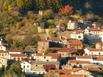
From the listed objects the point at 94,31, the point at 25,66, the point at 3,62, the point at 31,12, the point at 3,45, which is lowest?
the point at 25,66

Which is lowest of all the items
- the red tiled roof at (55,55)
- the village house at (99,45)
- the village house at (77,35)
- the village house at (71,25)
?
the red tiled roof at (55,55)

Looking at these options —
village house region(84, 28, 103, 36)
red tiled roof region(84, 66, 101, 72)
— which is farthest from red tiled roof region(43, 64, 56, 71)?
village house region(84, 28, 103, 36)

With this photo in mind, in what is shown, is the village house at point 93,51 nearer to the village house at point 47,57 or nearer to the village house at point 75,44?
the village house at point 75,44

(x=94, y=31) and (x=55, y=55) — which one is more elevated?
(x=94, y=31)

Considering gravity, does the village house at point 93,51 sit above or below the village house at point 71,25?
below

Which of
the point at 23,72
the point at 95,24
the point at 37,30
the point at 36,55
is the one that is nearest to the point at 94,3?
the point at 95,24

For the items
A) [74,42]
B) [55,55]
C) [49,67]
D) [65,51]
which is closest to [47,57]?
[55,55]

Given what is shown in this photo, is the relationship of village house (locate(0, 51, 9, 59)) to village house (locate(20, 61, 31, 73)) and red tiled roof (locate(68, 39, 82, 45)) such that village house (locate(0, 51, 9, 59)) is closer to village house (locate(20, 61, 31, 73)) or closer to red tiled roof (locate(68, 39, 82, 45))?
village house (locate(20, 61, 31, 73))

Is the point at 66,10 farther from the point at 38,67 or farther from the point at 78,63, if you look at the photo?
the point at 38,67

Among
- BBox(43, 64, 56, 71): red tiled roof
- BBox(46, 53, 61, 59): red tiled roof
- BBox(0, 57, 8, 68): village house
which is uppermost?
BBox(46, 53, 61, 59): red tiled roof

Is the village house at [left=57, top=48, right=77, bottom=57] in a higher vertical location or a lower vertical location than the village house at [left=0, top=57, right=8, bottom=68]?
higher

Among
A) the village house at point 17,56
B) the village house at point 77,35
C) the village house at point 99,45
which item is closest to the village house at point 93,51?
the village house at point 99,45

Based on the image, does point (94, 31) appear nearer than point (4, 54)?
No
